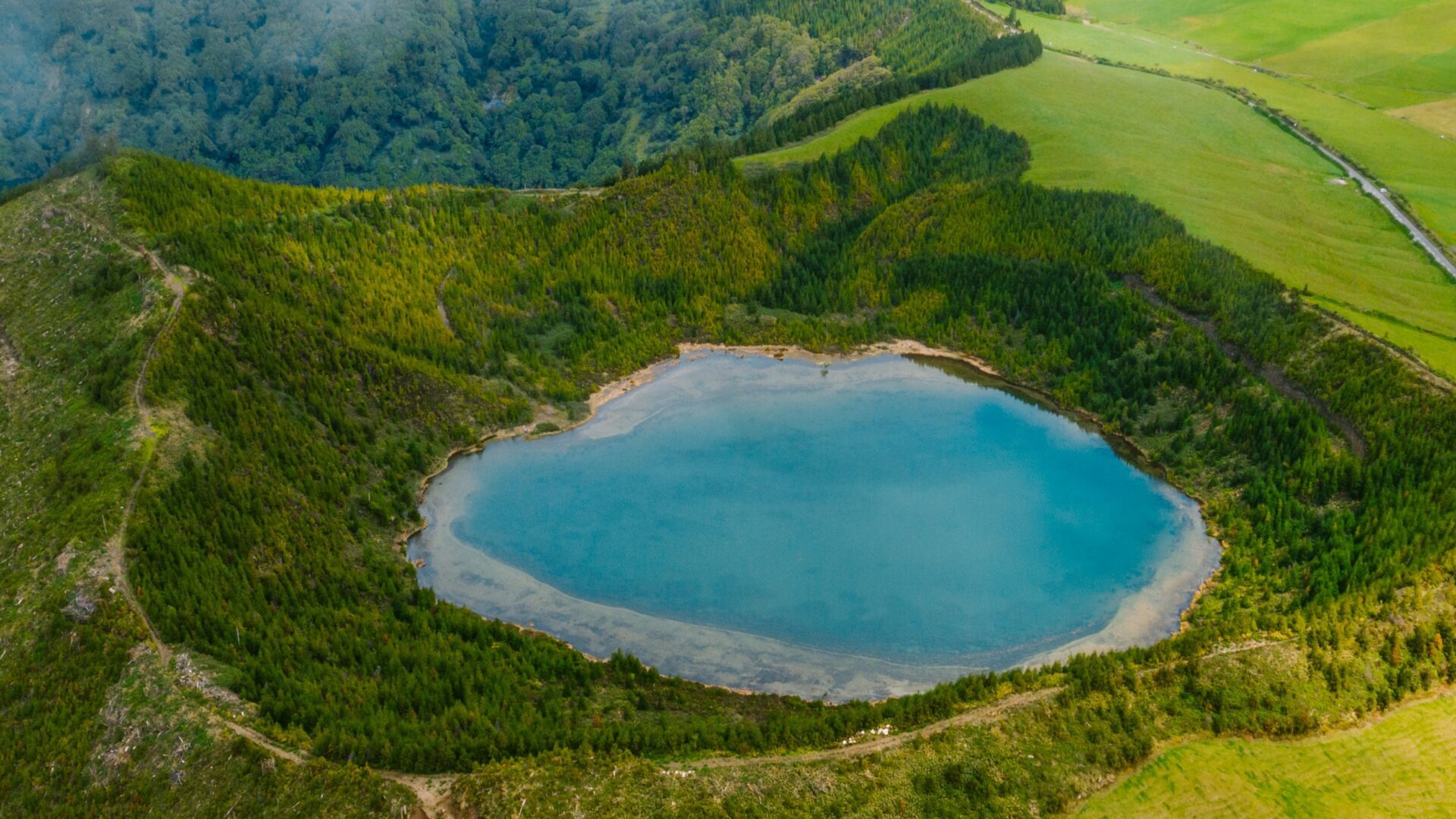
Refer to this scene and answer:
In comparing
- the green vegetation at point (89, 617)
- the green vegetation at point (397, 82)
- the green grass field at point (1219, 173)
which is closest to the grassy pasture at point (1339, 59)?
the green grass field at point (1219, 173)

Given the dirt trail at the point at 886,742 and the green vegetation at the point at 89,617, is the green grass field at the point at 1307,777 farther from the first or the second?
the green vegetation at the point at 89,617

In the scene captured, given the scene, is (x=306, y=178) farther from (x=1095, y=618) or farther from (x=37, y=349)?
(x=1095, y=618)

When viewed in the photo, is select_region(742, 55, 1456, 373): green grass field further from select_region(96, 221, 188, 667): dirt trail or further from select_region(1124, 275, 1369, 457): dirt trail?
select_region(96, 221, 188, 667): dirt trail

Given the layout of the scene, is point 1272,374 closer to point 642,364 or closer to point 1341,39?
point 642,364

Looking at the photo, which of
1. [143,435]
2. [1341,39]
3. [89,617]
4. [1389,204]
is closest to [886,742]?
[89,617]

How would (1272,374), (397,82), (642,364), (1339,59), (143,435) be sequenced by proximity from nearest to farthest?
(143,435) → (1272,374) → (642,364) → (1339,59) → (397,82)

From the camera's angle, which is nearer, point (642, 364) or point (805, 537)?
point (805, 537)

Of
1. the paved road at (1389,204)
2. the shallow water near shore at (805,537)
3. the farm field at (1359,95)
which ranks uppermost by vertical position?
the farm field at (1359,95)
